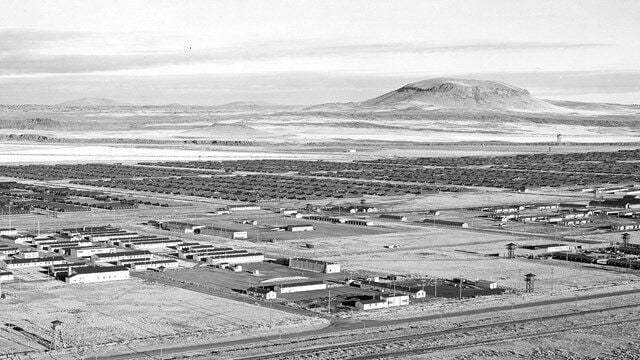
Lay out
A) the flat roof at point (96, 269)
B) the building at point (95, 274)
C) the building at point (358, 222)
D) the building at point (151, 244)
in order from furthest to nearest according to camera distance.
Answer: the building at point (358, 222) < the building at point (151, 244) < the flat roof at point (96, 269) < the building at point (95, 274)

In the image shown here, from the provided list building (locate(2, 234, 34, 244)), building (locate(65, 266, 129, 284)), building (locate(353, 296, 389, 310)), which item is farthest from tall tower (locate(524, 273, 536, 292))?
building (locate(2, 234, 34, 244))

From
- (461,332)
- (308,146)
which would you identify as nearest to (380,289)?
(461,332)

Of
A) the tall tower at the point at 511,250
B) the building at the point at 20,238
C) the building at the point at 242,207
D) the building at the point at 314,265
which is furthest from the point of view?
the building at the point at 242,207

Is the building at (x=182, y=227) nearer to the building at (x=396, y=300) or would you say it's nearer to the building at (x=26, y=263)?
the building at (x=26, y=263)

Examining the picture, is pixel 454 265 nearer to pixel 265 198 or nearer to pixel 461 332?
pixel 461 332

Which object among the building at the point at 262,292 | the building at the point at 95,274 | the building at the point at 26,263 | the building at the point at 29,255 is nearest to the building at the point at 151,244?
the building at the point at 29,255

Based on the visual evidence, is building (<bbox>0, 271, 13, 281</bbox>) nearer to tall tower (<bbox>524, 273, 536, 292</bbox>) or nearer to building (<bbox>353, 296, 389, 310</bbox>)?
building (<bbox>353, 296, 389, 310</bbox>)
